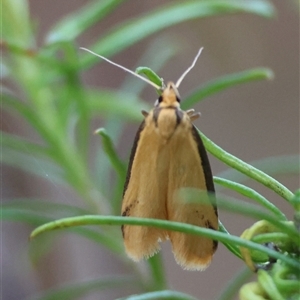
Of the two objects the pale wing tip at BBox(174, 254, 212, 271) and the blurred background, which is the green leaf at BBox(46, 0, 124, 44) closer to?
the pale wing tip at BBox(174, 254, 212, 271)

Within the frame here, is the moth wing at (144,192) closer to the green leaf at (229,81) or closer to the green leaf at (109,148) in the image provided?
the green leaf at (109,148)

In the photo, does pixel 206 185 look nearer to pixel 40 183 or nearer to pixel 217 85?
pixel 217 85

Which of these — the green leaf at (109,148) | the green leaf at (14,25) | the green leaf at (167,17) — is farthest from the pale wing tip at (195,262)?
the green leaf at (14,25)

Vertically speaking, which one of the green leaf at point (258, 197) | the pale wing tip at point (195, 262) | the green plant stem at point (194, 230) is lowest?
the green plant stem at point (194, 230)

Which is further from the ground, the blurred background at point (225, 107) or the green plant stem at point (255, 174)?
the blurred background at point (225, 107)

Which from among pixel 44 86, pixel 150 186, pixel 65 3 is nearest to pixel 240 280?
pixel 150 186

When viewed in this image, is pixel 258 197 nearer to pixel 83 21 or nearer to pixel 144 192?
pixel 144 192

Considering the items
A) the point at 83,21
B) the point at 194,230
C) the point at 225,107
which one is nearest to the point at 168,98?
the point at 194,230
